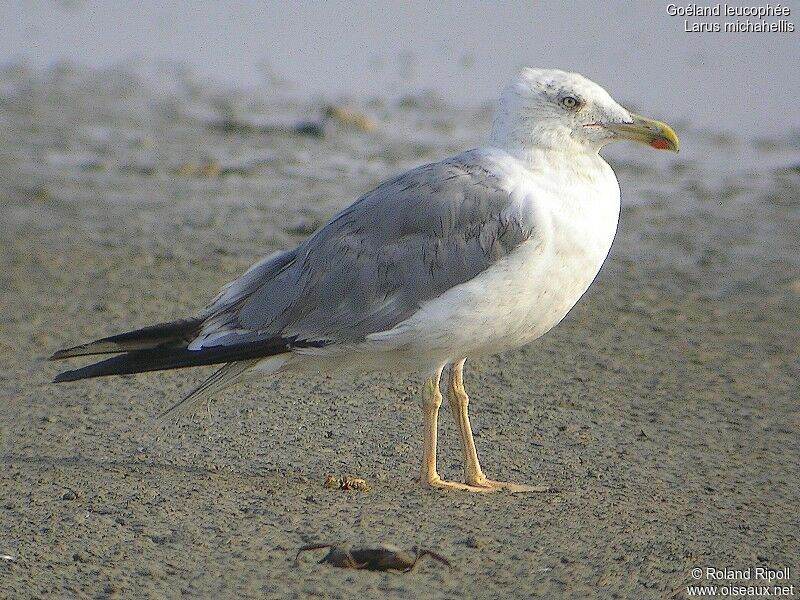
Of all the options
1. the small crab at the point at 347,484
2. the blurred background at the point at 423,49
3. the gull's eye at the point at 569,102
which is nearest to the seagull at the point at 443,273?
the gull's eye at the point at 569,102

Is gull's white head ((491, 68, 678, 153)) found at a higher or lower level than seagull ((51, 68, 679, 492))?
higher

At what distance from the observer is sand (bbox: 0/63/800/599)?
483 cm

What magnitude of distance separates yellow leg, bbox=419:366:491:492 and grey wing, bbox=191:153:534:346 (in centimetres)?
41

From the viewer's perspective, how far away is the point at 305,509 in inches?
207

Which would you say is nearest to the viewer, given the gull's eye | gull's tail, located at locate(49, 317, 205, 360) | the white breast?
the white breast

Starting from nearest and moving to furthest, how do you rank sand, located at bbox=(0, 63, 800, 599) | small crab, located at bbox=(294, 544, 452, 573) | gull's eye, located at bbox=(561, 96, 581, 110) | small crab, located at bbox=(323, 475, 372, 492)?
1. small crab, located at bbox=(294, 544, 452, 573)
2. sand, located at bbox=(0, 63, 800, 599)
3. small crab, located at bbox=(323, 475, 372, 492)
4. gull's eye, located at bbox=(561, 96, 581, 110)

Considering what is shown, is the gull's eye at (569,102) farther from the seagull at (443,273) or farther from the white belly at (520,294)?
the white belly at (520,294)

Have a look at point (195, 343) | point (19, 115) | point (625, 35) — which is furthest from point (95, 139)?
→ point (195, 343)

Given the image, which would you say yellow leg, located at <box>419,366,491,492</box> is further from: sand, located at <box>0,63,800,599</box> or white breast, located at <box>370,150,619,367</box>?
white breast, located at <box>370,150,619,367</box>

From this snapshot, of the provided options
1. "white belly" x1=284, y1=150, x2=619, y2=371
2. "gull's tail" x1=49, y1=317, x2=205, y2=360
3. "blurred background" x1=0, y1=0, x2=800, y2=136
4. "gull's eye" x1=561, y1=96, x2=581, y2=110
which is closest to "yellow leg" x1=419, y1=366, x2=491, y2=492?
"white belly" x1=284, y1=150, x2=619, y2=371

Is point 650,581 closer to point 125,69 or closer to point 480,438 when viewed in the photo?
point 480,438

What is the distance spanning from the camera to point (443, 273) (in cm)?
545

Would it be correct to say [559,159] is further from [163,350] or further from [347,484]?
[163,350]

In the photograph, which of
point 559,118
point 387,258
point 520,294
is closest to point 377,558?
point 520,294
